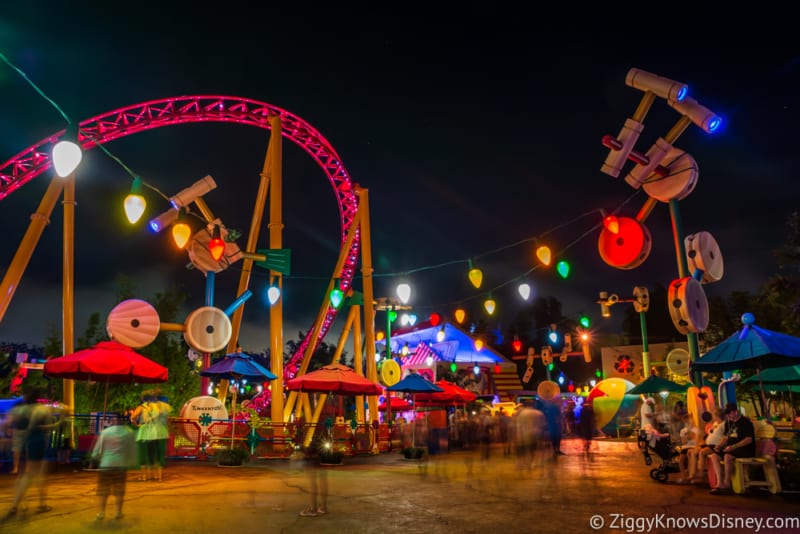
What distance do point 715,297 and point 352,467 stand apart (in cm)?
2815

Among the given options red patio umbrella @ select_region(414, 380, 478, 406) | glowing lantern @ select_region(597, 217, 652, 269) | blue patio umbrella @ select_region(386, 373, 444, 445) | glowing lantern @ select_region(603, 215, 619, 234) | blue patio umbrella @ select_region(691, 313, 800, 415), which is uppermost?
glowing lantern @ select_region(603, 215, 619, 234)

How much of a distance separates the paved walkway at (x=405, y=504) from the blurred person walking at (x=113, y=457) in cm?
45

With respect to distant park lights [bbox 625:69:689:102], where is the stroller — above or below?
below

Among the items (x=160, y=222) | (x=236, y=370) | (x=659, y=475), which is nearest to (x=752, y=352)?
(x=659, y=475)

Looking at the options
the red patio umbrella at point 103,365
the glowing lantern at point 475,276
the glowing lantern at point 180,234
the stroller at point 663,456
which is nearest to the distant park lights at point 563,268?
the glowing lantern at point 475,276

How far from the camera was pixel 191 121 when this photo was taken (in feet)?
65.3

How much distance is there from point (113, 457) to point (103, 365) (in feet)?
22.6

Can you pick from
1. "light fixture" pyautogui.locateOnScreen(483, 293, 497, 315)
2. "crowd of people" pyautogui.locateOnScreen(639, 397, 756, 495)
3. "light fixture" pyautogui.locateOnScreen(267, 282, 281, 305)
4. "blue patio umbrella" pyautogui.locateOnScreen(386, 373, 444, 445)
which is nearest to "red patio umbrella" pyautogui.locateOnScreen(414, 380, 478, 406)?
"blue patio umbrella" pyautogui.locateOnScreen(386, 373, 444, 445)

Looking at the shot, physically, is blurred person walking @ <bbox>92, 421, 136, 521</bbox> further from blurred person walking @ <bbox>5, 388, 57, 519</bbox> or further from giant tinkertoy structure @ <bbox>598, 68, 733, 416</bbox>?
giant tinkertoy structure @ <bbox>598, 68, 733, 416</bbox>

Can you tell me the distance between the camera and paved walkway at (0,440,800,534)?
6.75 meters

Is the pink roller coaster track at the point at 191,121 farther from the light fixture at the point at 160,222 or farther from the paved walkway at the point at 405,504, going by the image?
the paved walkway at the point at 405,504

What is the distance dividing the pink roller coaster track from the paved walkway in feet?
27.9

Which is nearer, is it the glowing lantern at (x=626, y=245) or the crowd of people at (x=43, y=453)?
the crowd of people at (x=43, y=453)

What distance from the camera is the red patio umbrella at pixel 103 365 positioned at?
12570mm
